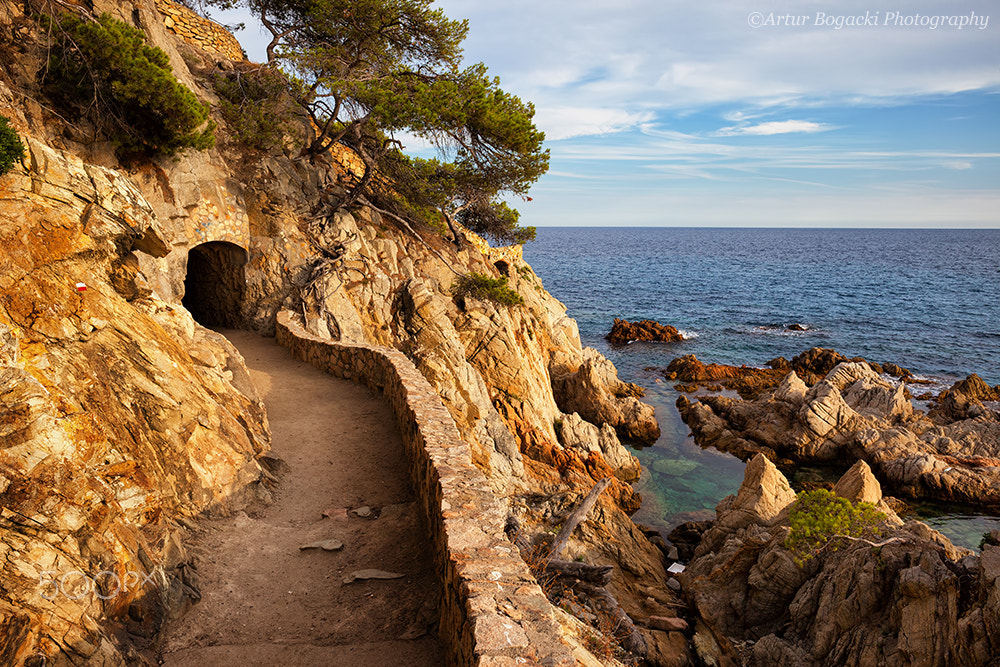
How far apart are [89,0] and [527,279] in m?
19.6

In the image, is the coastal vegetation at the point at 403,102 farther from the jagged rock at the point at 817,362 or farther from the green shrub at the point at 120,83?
the jagged rock at the point at 817,362

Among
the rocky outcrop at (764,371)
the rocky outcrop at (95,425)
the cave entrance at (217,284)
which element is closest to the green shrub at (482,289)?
the cave entrance at (217,284)

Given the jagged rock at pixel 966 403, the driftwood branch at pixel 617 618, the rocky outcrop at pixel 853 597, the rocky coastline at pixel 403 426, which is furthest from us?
the jagged rock at pixel 966 403

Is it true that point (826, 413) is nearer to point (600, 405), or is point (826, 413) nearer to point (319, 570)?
point (600, 405)

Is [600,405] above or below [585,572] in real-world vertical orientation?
below

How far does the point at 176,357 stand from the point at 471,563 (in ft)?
19.3

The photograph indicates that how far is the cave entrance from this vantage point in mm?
19062

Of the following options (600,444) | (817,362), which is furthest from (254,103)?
(817,362)

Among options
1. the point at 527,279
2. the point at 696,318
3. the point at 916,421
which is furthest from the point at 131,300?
the point at 696,318

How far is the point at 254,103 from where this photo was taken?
20.2 m

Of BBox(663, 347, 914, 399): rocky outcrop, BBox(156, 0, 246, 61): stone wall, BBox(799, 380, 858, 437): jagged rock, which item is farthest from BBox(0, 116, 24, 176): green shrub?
BBox(663, 347, 914, 399): rocky outcrop

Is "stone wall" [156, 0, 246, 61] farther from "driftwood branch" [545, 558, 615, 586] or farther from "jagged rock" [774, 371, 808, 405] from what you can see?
"jagged rock" [774, 371, 808, 405]

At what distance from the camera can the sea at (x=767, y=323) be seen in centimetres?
2077

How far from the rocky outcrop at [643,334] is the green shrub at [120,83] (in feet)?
105
